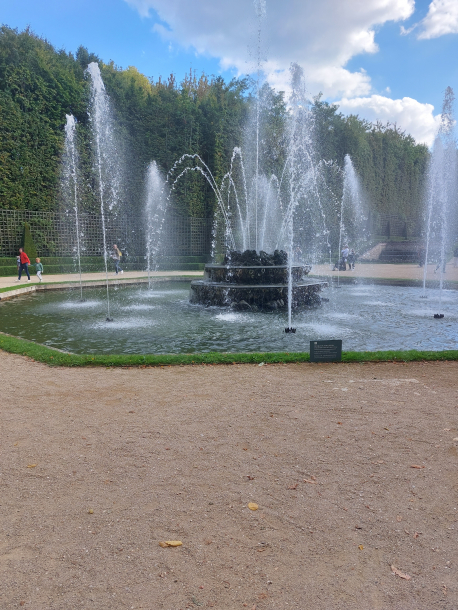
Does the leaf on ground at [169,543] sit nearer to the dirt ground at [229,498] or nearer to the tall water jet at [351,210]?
the dirt ground at [229,498]

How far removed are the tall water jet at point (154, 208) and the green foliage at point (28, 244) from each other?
22.3 feet

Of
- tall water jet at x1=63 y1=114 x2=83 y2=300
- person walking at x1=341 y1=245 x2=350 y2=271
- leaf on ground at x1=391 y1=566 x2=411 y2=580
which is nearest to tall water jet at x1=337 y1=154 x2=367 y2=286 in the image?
person walking at x1=341 y1=245 x2=350 y2=271

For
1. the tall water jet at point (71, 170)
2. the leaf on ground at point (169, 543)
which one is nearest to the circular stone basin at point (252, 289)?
the leaf on ground at point (169, 543)

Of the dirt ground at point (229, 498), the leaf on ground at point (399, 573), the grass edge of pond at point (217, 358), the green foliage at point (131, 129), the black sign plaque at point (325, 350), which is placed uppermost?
the green foliage at point (131, 129)

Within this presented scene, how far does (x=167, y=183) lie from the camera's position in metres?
Result: 27.8

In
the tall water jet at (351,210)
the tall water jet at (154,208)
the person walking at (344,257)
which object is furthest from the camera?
the tall water jet at (351,210)

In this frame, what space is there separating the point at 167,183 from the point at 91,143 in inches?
195

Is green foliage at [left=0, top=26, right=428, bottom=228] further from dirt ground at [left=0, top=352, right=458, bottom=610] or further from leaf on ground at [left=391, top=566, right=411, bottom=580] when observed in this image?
leaf on ground at [left=391, top=566, right=411, bottom=580]

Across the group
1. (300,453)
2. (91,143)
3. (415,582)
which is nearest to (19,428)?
(300,453)

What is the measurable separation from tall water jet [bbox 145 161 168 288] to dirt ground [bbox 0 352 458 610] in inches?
893

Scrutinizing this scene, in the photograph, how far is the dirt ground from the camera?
6.98ft

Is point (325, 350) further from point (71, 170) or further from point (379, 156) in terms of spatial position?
point (379, 156)

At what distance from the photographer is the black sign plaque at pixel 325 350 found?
246 inches

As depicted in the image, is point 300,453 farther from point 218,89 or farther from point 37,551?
point 218,89
